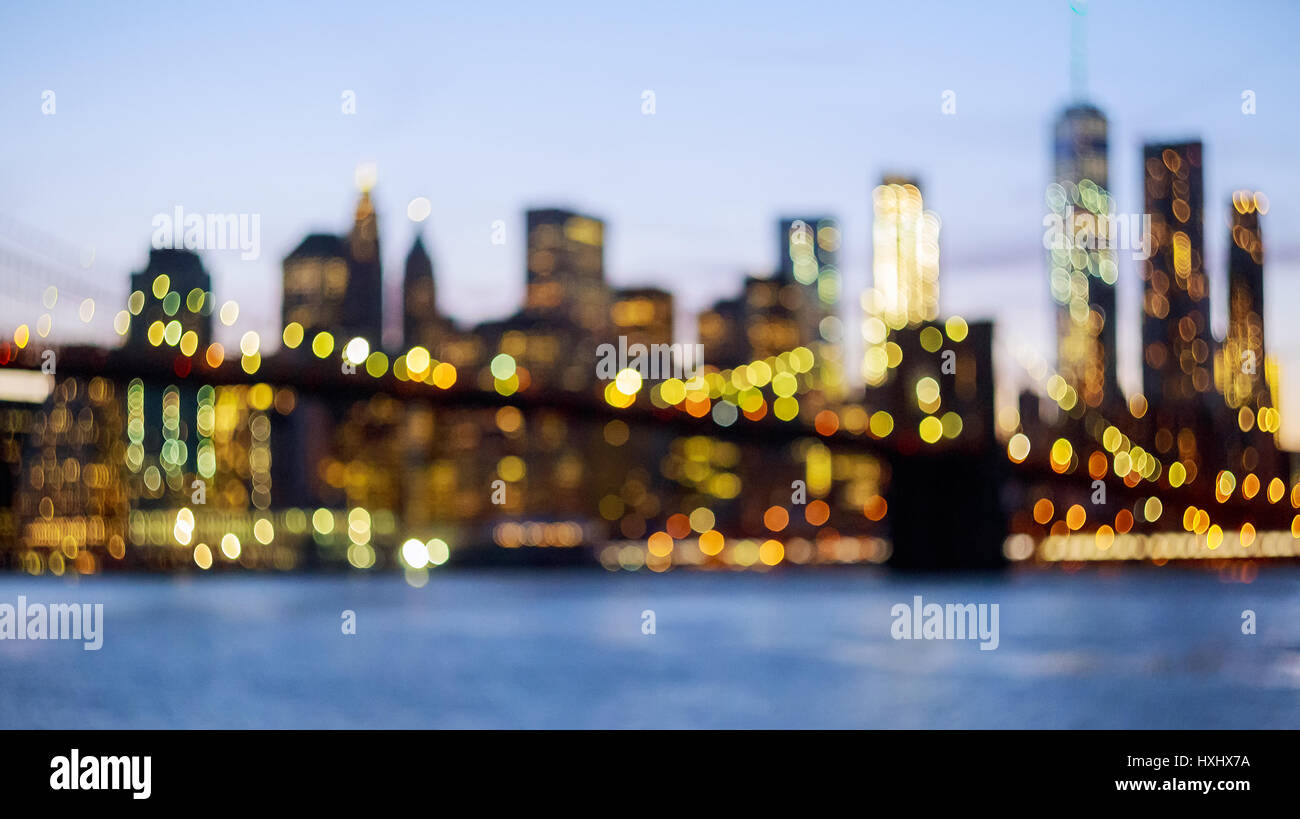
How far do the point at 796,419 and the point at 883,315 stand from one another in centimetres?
1792

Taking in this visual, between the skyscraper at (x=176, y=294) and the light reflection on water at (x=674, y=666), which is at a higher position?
the skyscraper at (x=176, y=294)

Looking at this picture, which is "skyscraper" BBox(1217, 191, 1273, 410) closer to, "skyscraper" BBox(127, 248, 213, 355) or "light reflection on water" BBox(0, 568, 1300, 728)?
"light reflection on water" BBox(0, 568, 1300, 728)

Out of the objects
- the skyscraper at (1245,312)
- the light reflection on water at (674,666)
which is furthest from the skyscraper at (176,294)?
the skyscraper at (1245,312)

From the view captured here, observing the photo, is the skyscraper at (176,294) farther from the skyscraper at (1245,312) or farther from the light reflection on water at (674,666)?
the skyscraper at (1245,312)

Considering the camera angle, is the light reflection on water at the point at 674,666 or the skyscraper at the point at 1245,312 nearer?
the light reflection on water at the point at 674,666

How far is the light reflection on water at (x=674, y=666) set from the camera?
17.8m

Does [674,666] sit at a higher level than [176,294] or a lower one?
lower

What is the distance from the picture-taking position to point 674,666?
2377cm

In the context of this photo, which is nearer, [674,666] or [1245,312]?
[674,666]

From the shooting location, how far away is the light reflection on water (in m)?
17.8

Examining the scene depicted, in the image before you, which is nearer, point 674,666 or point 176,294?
point 674,666

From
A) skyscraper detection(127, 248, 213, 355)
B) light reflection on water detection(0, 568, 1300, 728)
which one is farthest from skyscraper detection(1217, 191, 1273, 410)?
skyscraper detection(127, 248, 213, 355)

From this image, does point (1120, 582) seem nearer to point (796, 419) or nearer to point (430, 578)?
point (796, 419)
